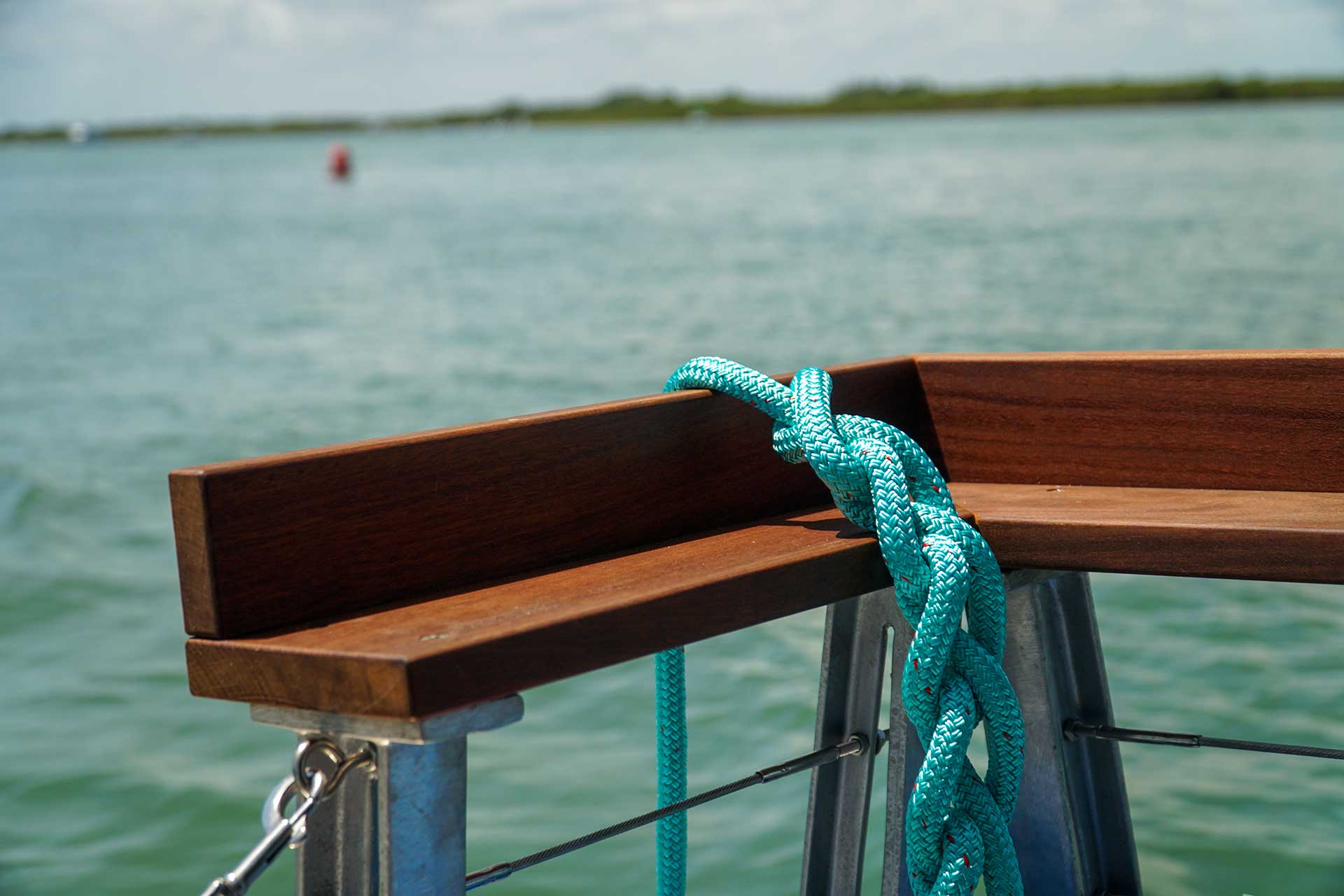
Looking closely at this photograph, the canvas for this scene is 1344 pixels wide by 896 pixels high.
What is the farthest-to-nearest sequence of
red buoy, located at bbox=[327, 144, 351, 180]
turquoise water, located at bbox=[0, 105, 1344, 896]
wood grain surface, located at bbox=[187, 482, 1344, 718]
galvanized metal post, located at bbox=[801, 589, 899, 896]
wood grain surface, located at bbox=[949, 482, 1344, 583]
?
red buoy, located at bbox=[327, 144, 351, 180] < turquoise water, located at bbox=[0, 105, 1344, 896] < galvanized metal post, located at bbox=[801, 589, 899, 896] < wood grain surface, located at bbox=[949, 482, 1344, 583] < wood grain surface, located at bbox=[187, 482, 1344, 718]

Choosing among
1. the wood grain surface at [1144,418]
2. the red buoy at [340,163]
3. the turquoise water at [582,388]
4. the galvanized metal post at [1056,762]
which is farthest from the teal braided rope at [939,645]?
the red buoy at [340,163]

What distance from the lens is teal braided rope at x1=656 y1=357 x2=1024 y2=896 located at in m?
1.11

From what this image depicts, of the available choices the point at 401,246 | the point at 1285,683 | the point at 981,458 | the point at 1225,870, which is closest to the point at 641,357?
the point at 1285,683

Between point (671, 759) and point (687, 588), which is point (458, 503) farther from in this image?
point (671, 759)

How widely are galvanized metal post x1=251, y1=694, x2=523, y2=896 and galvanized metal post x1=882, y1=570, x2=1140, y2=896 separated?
0.51 m

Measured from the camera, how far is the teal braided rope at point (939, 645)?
1.11 metres

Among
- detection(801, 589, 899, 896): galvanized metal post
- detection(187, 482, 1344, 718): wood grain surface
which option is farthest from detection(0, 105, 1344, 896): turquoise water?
detection(187, 482, 1344, 718): wood grain surface

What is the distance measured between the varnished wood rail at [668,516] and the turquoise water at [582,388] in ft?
7.81

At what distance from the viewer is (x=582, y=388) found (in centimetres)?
1029

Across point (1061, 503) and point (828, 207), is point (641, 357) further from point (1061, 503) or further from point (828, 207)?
point (828, 207)

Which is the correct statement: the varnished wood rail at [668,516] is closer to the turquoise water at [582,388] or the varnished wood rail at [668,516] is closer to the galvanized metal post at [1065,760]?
the galvanized metal post at [1065,760]

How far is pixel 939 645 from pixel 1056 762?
340mm

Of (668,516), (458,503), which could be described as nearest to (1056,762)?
(668,516)

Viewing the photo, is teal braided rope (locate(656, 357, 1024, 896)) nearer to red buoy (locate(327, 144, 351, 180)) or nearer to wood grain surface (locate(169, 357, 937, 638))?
wood grain surface (locate(169, 357, 937, 638))
